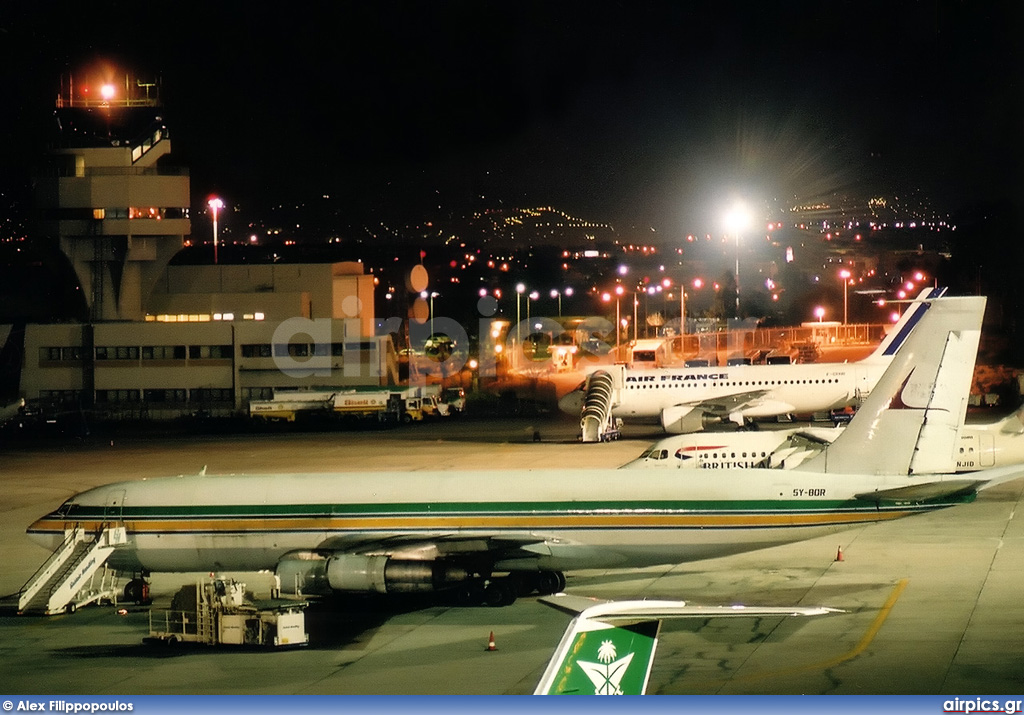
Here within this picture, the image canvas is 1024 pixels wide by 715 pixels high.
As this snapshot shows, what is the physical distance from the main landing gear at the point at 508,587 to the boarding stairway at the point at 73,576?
9925 mm

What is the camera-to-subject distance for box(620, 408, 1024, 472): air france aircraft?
46.6m

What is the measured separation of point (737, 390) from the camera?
248 feet

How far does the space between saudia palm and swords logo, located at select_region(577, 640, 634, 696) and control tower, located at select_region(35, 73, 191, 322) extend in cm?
10138

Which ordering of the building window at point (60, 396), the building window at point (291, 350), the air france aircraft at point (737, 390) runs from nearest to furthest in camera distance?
1. the air france aircraft at point (737, 390)
2. the building window at point (60, 396)
3. the building window at point (291, 350)

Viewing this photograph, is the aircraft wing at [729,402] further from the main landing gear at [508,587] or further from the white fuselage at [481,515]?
the main landing gear at [508,587]

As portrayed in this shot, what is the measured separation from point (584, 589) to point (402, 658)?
26.7ft

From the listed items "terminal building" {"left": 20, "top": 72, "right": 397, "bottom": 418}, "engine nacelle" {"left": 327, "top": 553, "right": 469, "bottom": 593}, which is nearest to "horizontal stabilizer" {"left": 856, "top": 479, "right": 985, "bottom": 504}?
"engine nacelle" {"left": 327, "top": 553, "right": 469, "bottom": 593}

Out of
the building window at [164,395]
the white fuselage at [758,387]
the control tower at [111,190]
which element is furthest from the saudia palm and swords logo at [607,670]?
the control tower at [111,190]

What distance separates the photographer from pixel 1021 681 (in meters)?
23.2

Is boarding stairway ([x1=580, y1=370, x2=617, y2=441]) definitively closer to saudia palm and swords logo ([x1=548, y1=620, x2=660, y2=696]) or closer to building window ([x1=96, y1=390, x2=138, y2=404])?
building window ([x1=96, y1=390, x2=138, y2=404])

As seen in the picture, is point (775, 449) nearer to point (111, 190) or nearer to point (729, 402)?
point (729, 402)

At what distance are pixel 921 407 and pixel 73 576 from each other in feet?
76.2

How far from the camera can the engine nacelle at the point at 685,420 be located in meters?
74.0

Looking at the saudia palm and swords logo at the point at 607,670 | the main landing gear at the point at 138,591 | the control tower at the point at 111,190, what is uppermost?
the control tower at the point at 111,190
